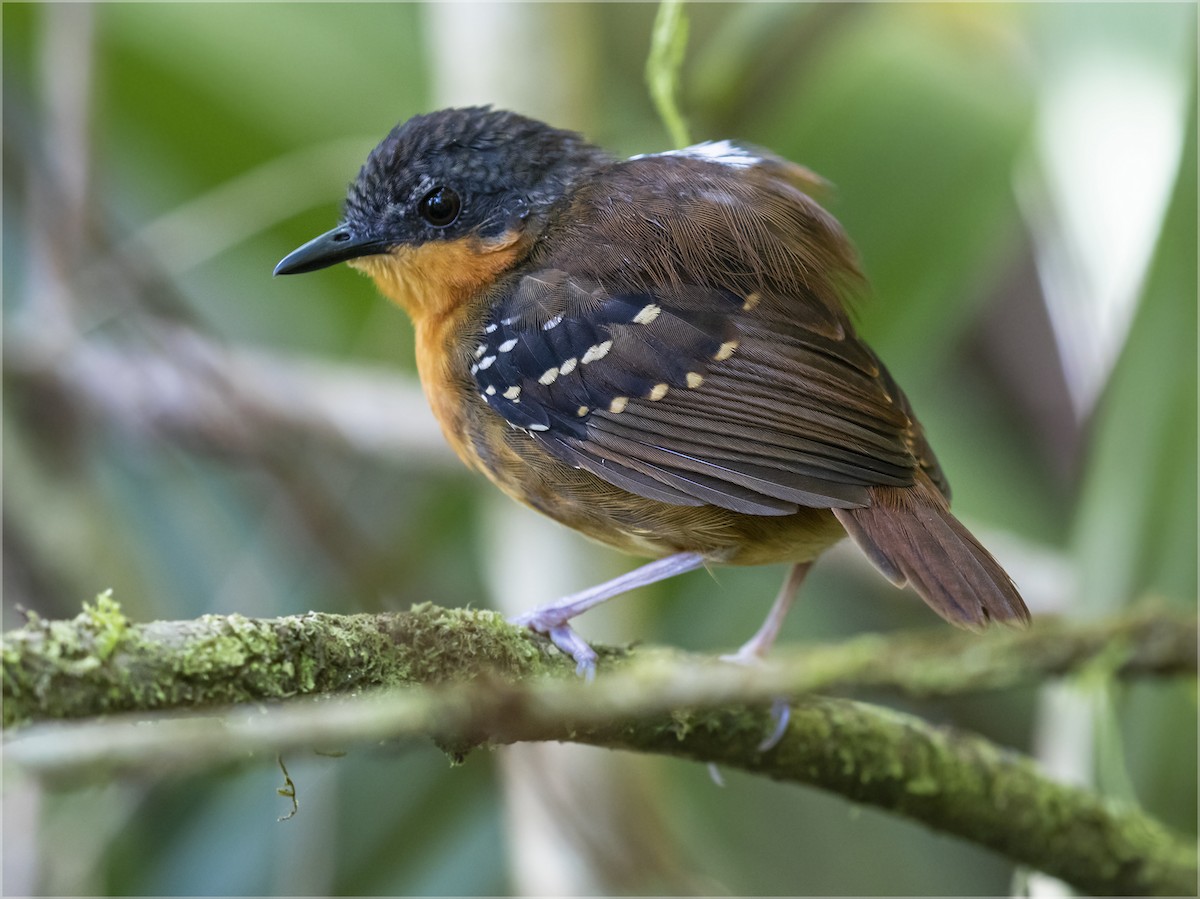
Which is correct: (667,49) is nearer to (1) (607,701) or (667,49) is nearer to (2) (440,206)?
(2) (440,206)

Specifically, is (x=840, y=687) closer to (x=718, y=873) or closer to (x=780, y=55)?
(x=718, y=873)

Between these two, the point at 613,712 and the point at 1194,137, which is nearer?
the point at 613,712

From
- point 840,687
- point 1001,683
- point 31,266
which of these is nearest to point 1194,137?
point 1001,683

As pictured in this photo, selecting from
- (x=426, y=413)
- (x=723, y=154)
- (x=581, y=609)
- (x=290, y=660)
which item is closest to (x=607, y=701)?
(x=290, y=660)

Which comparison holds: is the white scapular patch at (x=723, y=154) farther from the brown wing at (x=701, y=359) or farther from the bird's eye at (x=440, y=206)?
the bird's eye at (x=440, y=206)

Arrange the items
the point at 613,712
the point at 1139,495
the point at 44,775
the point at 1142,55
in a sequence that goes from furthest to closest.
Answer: the point at 1142,55, the point at 1139,495, the point at 613,712, the point at 44,775

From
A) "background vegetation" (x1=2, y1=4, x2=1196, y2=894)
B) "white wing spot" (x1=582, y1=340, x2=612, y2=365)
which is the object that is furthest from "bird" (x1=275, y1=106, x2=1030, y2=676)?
"background vegetation" (x1=2, y1=4, x2=1196, y2=894)

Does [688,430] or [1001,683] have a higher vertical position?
[688,430]
